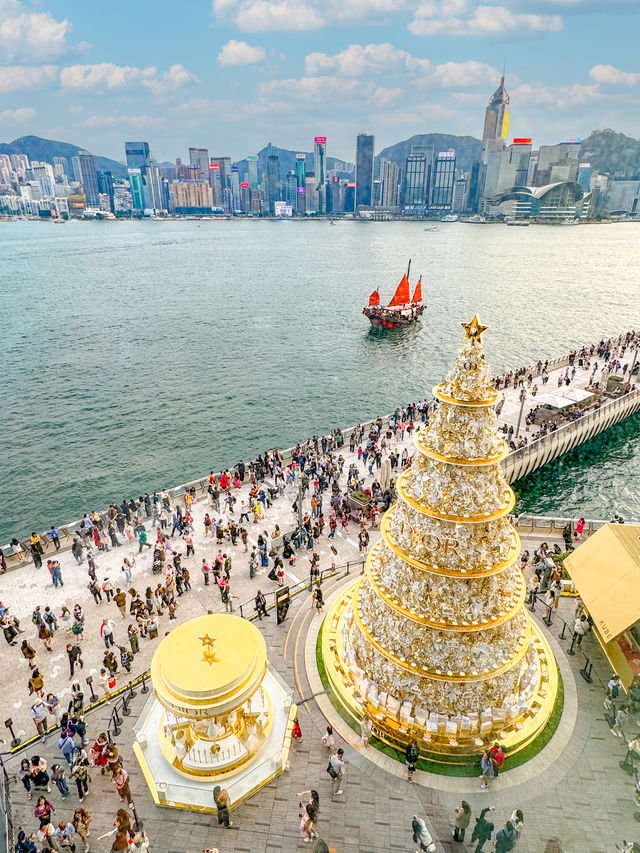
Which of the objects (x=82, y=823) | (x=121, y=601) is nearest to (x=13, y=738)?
(x=82, y=823)

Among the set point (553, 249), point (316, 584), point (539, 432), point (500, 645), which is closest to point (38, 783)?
point (316, 584)

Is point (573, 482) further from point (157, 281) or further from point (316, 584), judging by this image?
point (157, 281)

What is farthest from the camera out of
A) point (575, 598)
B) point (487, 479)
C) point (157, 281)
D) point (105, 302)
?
point (157, 281)

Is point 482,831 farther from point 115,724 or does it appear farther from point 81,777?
point 115,724

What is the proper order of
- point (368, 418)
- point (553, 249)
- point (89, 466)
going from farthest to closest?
point (553, 249) → point (368, 418) → point (89, 466)

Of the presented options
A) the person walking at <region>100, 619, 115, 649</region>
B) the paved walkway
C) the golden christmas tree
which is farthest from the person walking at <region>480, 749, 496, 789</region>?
the person walking at <region>100, 619, 115, 649</region>

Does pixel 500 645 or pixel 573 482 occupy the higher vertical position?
pixel 500 645
